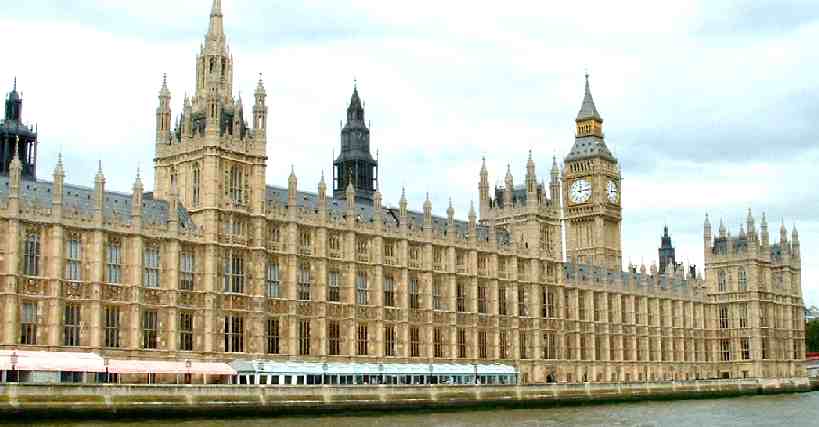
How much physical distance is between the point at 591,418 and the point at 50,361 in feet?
144

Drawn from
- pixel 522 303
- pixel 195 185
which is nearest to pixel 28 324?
pixel 195 185

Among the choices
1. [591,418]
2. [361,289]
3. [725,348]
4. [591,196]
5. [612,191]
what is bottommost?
[591,418]

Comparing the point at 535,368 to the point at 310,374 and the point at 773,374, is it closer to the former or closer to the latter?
the point at 310,374

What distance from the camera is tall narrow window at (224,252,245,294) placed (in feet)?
335

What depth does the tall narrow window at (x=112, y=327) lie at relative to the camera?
3659 inches

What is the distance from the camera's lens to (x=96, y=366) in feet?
281

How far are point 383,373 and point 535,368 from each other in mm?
30996

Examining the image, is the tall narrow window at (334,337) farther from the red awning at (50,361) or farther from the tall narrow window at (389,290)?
the red awning at (50,361)

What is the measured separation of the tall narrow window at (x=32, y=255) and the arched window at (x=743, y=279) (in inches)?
4639

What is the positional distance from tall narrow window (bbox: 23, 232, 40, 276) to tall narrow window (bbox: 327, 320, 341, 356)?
99.9 ft

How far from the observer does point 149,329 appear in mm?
95750

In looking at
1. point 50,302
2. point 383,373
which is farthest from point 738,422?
point 50,302

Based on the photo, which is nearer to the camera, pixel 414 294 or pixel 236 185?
pixel 236 185

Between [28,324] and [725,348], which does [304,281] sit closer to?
[28,324]
